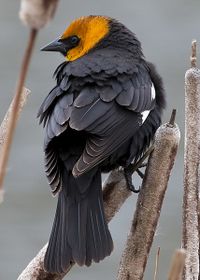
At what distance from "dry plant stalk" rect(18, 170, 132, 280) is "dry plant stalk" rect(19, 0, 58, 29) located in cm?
118

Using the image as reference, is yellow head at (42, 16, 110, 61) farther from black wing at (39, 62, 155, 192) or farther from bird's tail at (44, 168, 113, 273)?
bird's tail at (44, 168, 113, 273)

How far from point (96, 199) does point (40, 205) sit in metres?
2.73

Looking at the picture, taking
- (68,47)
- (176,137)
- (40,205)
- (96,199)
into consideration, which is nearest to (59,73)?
(68,47)

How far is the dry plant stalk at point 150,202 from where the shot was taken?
7.61ft

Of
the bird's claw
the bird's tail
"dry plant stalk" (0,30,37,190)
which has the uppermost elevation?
"dry plant stalk" (0,30,37,190)

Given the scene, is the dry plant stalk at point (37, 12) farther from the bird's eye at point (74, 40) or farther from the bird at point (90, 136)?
the bird's eye at point (74, 40)

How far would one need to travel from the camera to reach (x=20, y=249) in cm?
535

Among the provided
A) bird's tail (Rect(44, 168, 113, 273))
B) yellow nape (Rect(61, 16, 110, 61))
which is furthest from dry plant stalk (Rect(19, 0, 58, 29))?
yellow nape (Rect(61, 16, 110, 61))

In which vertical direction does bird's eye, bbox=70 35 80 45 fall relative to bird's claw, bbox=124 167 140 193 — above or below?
above

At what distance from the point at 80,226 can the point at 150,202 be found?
19.4 inches

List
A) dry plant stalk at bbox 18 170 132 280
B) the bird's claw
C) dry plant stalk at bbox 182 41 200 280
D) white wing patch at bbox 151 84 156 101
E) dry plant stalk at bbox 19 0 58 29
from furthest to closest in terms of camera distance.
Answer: white wing patch at bbox 151 84 156 101 < the bird's claw < dry plant stalk at bbox 18 170 132 280 < dry plant stalk at bbox 182 41 200 280 < dry plant stalk at bbox 19 0 58 29

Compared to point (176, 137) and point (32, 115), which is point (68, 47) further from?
point (32, 115)

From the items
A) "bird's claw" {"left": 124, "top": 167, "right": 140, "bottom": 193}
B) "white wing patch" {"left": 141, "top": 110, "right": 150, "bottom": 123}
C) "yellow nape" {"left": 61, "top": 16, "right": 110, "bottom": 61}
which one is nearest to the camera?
"bird's claw" {"left": 124, "top": 167, "right": 140, "bottom": 193}

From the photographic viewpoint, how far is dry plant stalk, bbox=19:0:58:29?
1.28m
